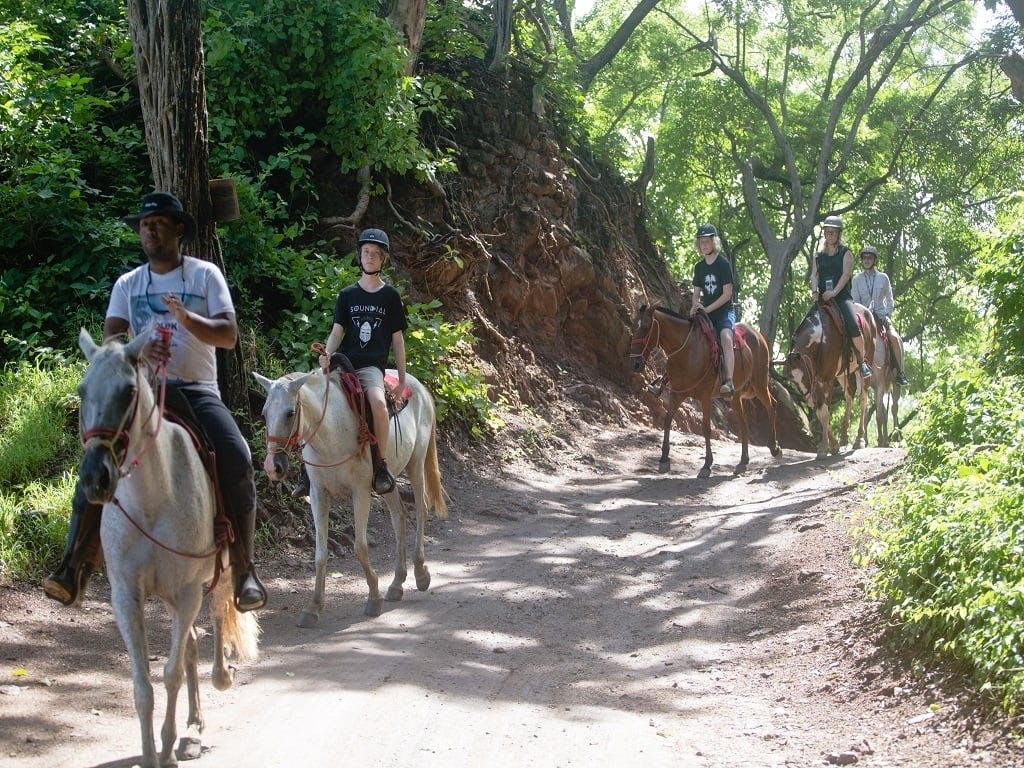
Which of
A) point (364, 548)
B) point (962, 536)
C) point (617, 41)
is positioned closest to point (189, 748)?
point (364, 548)

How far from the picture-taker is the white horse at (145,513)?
14.1 feet

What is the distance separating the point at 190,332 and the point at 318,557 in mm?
3154

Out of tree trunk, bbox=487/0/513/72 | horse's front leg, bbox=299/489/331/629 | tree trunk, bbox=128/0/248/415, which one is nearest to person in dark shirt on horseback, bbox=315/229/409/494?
horse's front leg, bbox=299/489/331/629

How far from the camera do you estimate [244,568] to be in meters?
5.58

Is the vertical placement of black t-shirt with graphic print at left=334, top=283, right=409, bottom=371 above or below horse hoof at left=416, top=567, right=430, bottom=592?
above

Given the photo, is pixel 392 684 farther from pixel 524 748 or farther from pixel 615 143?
pixel 615 143

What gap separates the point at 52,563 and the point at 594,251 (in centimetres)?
1500

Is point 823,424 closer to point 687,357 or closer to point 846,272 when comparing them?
point 846,272

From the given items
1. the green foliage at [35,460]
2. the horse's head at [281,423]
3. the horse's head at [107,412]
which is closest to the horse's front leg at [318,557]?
the horse's head at [281,423]

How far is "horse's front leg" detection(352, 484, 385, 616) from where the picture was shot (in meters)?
8.09

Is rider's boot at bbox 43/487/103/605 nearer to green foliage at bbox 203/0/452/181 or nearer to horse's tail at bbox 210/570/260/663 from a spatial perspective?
horse's tail at bbox 210/570/260/663

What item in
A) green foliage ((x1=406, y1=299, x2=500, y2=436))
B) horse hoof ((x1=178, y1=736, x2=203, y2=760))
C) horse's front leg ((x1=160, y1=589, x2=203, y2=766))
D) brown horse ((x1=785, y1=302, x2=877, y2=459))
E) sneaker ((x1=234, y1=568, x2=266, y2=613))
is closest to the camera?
horse's front leg ((x1=160, y1=589, x2=203, y2=766))

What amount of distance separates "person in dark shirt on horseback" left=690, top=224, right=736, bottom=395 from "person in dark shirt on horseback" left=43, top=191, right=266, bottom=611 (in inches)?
398

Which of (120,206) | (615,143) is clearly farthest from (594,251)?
(120,206)
